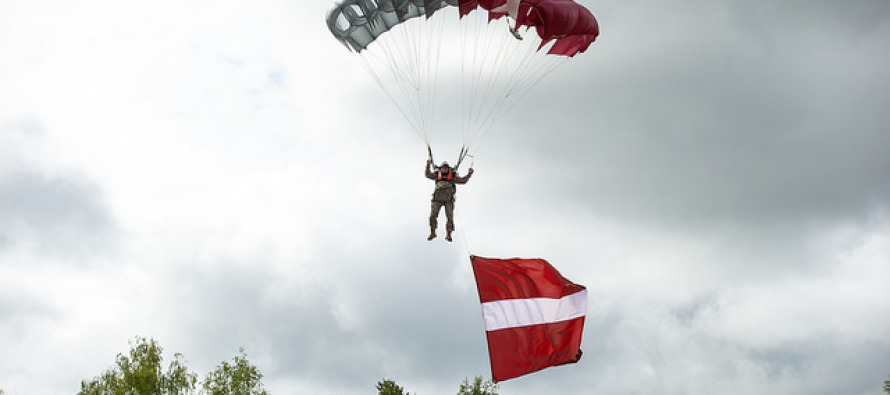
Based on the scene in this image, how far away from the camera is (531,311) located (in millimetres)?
20375

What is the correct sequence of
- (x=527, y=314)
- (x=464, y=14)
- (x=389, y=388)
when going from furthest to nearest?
(x=389, y=388) < (x=464, y=14) < (x=527, y=314)

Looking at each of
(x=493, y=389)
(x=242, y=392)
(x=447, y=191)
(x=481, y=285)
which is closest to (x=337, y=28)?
(x=447, y=191)

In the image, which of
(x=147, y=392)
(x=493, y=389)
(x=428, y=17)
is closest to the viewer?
(x=428, y=17)

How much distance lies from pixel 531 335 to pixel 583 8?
8.84 m

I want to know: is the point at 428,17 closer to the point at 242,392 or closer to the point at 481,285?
the point at 481,285

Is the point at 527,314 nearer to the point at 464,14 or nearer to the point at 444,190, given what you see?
the point at 444,190

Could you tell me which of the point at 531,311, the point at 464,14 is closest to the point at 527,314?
the point at 531,311

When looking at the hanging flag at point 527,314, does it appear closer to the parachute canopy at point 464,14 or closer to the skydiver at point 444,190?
the skydiver at point 444,190

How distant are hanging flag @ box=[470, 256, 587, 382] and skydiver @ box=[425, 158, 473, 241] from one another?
2.33 meters

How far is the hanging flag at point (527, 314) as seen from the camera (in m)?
19.5

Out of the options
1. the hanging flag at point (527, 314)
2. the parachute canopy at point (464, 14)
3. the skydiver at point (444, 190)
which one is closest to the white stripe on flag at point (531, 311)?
the hanging flag at point (527, 314)

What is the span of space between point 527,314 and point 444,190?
3842mm

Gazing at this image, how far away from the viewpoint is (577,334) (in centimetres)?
2092

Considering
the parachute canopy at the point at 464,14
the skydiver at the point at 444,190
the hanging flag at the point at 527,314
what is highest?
the parachute canopy at the point at 464,14
